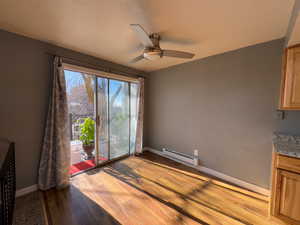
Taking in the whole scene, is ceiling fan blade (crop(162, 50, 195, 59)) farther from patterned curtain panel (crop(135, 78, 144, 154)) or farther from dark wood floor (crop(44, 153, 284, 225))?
dark wood floor (crop(44, 153, 284, 225))

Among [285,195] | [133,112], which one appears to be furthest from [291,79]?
[133,112]

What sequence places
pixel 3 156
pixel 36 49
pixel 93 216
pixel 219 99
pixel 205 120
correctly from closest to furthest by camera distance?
pixel 3 156 → pixel 93 216 → pixel 36 49 → pixel 219 99 → pixel 205 120

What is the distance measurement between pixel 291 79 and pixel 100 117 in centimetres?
299

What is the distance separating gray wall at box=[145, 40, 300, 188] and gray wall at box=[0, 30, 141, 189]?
7.90ft

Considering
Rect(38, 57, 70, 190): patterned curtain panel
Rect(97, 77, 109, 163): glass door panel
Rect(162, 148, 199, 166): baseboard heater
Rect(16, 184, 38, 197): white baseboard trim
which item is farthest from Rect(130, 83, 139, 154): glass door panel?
Rect(16, 184, 38, 197): white baseboard trim

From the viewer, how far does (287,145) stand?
1471 mm

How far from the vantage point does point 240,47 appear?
79.7 inches

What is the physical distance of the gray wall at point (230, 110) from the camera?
1.84 metres

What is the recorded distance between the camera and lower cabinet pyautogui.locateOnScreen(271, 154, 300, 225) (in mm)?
1285

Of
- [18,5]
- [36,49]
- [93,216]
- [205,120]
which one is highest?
[18,5]

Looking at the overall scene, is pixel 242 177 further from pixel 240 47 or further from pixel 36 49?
pixel 36 49

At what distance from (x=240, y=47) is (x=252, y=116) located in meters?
1.12

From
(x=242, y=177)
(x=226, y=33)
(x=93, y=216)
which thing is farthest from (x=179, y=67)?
(x=93, y=216)

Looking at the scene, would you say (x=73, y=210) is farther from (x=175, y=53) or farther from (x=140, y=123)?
(x=175, y=53)
